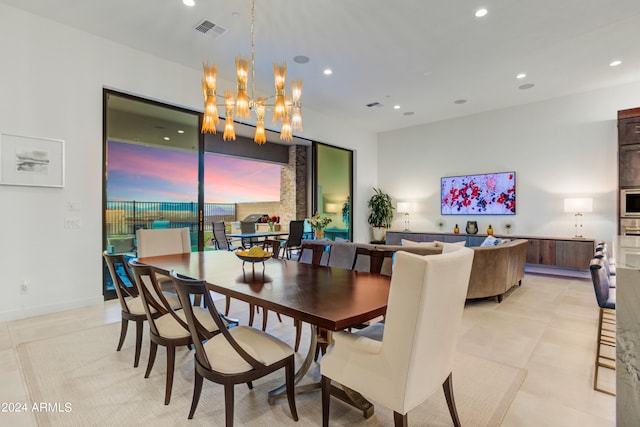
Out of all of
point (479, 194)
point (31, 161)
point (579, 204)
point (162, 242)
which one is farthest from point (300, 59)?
point (579, 204)

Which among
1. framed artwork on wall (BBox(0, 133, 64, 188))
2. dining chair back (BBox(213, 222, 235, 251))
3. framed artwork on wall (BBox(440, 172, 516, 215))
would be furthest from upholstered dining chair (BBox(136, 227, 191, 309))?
framed artwork on wall (BBox(440, 172, 516, 215))

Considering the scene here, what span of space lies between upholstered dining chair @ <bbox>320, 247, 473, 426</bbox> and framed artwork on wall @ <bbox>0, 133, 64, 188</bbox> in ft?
13.0

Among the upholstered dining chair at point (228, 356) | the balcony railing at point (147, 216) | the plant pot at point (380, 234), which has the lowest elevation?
the upholstered dining chair at point (228, 356)

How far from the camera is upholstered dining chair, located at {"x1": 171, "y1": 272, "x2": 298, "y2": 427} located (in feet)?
5.24

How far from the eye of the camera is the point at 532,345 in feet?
9.53

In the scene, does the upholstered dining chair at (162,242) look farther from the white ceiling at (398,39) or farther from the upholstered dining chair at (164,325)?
the white ceiling at (398,39)

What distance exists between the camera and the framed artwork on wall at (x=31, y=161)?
11.3 ft

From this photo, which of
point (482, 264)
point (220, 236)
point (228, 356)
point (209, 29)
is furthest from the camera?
point (220, 236)

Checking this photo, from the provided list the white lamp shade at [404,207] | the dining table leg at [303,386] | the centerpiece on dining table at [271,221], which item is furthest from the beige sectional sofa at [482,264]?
the centerpiece on dining table at [271,221]

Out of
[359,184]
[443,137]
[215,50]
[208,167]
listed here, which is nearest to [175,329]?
[215,50]

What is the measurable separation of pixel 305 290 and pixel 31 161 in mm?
3715

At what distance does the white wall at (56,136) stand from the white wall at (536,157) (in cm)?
625

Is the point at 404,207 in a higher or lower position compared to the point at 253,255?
higher

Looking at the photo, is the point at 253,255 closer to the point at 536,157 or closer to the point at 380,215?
the point at 380,215
